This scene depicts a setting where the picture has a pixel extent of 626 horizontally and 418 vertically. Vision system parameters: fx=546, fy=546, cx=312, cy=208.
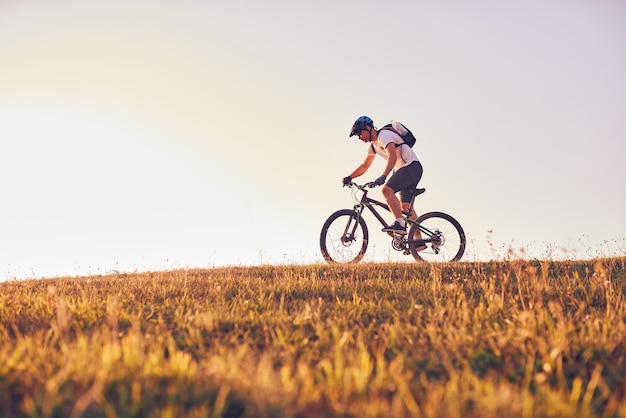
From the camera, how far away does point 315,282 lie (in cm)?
779

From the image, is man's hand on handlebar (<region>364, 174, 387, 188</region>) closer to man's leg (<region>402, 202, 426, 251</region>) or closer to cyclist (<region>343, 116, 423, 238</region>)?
cyclist (<region>343, 116, 423, 238</region>)

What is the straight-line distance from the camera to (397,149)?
35.7 ft

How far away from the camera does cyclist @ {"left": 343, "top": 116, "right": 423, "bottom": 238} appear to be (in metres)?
10.8

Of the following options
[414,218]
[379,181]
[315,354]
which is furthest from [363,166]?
[315,354]

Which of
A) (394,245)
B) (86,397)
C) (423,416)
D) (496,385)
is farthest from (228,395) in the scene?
(394,245)

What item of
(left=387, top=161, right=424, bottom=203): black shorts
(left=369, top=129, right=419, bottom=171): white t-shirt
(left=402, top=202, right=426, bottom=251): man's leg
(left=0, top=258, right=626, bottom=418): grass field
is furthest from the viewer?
(left=402, top=202, right=426, bottom=251): man's leg

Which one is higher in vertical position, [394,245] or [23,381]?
[394,245]

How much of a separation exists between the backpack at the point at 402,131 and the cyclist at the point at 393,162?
0.37ft

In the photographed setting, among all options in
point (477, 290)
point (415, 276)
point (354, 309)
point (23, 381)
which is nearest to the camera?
point (23, 381)

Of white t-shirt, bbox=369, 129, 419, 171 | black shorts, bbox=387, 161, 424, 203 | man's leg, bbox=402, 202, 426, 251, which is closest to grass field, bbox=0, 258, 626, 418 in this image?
man's leg, bbox=402, 202, 426, 251

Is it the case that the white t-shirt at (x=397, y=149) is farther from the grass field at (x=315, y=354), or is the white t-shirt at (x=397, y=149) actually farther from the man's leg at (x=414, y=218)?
the grass field at (x=315, y=354)

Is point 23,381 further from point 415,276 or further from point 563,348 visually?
point 415,276

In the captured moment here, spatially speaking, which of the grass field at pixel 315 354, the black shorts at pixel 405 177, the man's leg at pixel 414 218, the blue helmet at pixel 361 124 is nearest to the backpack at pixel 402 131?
the blue helmet at pixel 361 124

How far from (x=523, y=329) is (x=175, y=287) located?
479cm
